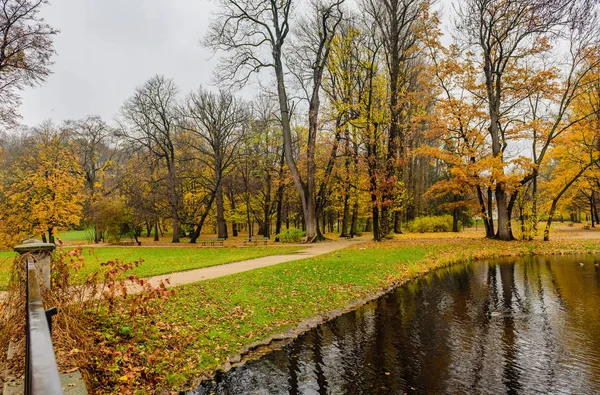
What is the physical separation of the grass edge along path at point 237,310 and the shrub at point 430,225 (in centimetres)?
1573

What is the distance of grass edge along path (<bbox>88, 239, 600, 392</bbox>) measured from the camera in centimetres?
574

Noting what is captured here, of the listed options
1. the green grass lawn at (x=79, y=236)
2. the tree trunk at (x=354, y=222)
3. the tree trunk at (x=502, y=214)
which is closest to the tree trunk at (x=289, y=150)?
the tree trunk at (x=354, y=222)

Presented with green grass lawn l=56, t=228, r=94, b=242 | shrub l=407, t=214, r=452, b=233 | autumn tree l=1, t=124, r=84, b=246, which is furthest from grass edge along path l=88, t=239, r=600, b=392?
green grass lawn l=56, t=228, r=94, b=242

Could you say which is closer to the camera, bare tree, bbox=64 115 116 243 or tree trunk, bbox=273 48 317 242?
tree trunk, bbox=273 48 317 242

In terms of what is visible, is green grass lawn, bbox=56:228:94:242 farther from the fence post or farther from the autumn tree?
the fence post

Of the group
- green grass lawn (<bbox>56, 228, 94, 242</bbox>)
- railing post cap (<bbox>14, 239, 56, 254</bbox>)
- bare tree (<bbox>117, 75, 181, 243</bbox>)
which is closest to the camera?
railing post cap (<bbox>14, 239, 56, 254</bbox>)

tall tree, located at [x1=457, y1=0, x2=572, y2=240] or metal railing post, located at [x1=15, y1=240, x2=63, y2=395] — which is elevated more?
tall tree, located at [x1=457, y1=0, x2=572, y2=240]

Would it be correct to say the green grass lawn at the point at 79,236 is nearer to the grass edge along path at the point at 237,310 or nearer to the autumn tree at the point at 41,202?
the autumn tree at the point at 41,202

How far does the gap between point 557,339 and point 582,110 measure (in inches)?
918

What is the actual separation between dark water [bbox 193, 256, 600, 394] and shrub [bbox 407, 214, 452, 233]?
2173cm

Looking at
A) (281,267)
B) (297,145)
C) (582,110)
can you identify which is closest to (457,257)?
(281,267)

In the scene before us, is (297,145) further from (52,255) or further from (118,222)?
(52,255)

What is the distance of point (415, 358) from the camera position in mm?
6609

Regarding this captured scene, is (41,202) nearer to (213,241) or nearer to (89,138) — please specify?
(213,241)
